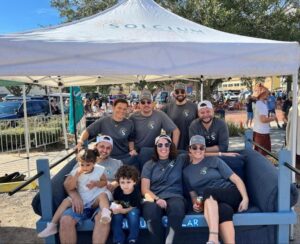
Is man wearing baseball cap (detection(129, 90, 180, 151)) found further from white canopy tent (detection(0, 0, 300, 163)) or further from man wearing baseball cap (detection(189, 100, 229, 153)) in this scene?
white canopy tent (detection(0, 0, 300, 163))

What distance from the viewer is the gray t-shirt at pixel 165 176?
→ 4.23 m

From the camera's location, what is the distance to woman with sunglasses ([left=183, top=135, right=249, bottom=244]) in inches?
147

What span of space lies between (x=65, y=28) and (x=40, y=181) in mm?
1862

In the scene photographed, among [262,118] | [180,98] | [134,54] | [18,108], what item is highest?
[134,54]

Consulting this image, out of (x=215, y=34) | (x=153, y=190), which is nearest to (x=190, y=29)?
(x=215, y=34)

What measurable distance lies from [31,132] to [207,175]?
9365mm

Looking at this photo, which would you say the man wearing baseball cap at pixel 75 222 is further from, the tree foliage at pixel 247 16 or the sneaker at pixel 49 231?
the tree foliage at pixel 247 16

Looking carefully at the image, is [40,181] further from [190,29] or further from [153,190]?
[190,29]

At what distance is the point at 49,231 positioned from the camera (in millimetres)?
3711

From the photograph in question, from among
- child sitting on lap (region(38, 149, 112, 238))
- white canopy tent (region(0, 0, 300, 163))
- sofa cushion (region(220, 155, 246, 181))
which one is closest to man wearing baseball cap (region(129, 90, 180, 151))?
sofa cushion (region(220, 155, 246, 181))

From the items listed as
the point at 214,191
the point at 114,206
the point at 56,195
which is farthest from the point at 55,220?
the point at 214,191

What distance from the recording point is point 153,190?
4270 millimetres

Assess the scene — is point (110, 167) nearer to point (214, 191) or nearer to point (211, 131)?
point (214, 191)

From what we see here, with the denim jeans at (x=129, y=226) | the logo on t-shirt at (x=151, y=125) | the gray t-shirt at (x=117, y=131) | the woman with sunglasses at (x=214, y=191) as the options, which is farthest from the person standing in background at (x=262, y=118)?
the denim jeans at (x=129, y=226)
